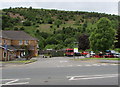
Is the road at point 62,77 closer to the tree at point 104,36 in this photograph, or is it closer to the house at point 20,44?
the tree at point 104,36

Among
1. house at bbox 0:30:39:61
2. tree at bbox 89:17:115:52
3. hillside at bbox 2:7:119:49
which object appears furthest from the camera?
hillside at bbox 2:7:119:49

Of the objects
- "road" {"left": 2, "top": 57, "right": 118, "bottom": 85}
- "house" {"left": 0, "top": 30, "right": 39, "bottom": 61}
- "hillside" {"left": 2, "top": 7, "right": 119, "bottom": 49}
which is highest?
"hillside" {"left": 2, "top": 7, "right": 119, "bottom": 49}

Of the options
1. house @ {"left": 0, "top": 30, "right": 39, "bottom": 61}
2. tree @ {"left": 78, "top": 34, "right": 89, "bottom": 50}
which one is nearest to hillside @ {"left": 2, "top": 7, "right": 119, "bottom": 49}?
tree @ {"left": 78, "top": 34, "right": 89, "bottom": 50}

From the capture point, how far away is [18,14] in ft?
651

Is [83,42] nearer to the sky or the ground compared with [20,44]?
nearer to the sky

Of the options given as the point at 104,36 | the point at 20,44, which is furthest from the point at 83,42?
the point at 104,36

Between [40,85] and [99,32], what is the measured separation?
4683 centimetres

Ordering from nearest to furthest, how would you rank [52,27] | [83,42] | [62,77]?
[62,77]
[83,42]
[52,27]

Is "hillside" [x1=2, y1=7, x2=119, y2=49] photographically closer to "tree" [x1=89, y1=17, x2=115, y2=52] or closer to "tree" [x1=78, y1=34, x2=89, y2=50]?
"tree" [x1=78, y1=34, x2=89, y2=50]

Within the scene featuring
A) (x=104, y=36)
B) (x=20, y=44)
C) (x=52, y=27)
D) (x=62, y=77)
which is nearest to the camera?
(x=62, y=77)

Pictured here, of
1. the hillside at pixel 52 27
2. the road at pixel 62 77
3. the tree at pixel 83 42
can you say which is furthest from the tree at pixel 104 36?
the tree at pixel 83 42

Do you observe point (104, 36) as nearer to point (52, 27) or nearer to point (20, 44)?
point (20, 44)

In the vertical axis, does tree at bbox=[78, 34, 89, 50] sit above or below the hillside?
below

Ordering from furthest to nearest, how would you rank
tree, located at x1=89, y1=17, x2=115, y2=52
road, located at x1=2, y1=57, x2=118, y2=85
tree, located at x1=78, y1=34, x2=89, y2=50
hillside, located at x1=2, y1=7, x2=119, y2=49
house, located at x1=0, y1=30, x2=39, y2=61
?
hillside, located at x1=2, y1=7, x2=119, y2=49 < tree, located at x1=78, y1=34, x2=89, y2=50 < house, located at x1=0, y1=30, x2=39, y2=61 < tree, located at x1=89, y1=17, x2=115, y2=52 < road, located at x1=2, y1=57, x2=118, y2=85
